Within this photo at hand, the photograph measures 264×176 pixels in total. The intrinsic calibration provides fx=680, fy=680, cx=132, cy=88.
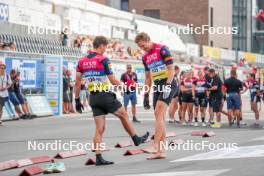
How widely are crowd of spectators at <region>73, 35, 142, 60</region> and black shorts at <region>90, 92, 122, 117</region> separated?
21.2 metres

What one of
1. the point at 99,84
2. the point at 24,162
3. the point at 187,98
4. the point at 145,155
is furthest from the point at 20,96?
the point at 99,84

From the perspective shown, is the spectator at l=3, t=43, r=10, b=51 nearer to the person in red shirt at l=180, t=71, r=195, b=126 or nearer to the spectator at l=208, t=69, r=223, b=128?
the person in red shirt at l=180, t=71, r=195, b=126

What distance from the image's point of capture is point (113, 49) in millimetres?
34781

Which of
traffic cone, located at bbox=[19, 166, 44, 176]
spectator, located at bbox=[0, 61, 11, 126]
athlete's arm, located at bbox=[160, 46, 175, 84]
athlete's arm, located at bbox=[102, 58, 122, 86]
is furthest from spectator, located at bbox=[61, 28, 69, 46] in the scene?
traffic cone, located at bbox=[19, 166, 44, 176]

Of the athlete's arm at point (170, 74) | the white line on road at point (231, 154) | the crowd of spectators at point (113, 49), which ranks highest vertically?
the crowd of spectators at point (113, 49)

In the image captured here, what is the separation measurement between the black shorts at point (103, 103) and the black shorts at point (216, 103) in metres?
9.86

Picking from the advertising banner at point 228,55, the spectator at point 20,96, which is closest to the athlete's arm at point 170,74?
the spectator at point 20,96

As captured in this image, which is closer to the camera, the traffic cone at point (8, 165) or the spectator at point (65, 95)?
the traffic cone at point (8, 165)

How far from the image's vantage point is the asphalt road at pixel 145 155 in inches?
363

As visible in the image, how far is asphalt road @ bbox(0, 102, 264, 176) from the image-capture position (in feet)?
30.3

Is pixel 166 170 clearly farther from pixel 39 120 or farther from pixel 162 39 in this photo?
pixel 162 39

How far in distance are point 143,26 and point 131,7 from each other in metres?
32.7

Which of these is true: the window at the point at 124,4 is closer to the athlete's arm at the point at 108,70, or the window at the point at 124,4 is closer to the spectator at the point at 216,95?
the spectator at the point at 216,95

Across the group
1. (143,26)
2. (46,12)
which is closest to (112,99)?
(46,12)
